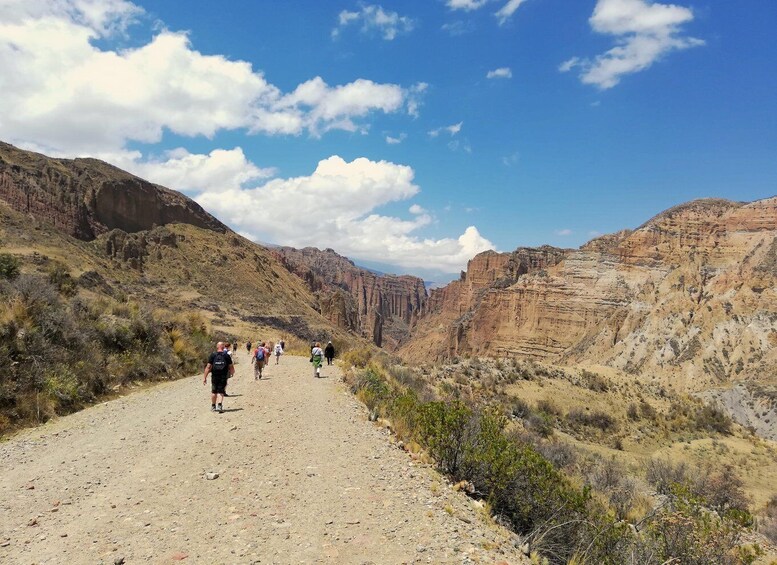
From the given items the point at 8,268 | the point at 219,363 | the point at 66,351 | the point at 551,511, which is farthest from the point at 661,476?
the point at 8,268

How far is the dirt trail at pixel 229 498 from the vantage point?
5098 millimetres

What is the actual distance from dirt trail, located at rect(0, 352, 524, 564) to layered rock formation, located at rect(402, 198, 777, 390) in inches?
1987

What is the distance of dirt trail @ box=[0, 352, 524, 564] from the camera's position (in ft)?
16.7

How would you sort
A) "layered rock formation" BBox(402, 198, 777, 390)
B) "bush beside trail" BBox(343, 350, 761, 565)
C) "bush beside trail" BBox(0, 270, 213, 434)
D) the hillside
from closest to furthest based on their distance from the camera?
"bush beside trail" BBox(343, 350, 761, 565) < "bush beside trail" BBox(0, 270, 213, 434) < "layered rock formation" BBox(402, 198, 777, 390) < the hillside

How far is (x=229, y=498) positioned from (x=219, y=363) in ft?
20.5

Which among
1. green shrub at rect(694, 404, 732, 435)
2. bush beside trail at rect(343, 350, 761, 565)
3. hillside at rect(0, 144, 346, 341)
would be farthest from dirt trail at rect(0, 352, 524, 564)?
hillside at rect(0, 144, 346, 341)

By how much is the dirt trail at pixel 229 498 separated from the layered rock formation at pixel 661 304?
50.5 metres

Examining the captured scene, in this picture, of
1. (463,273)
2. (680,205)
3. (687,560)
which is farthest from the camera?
(463,273)

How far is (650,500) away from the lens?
1293cm

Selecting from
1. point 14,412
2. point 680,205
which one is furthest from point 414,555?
point 680,205

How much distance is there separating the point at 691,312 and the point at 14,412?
228ft

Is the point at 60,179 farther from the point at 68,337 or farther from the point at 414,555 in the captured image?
the point at 414,555

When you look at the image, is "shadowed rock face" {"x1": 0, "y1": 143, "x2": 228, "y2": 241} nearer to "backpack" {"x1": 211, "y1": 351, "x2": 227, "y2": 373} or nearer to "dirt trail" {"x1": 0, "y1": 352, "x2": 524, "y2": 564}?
"backpack" {"x1": 211, "y1": 351, "x2": 227, "y2": 373}

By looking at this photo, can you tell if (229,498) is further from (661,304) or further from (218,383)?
(661,304)
